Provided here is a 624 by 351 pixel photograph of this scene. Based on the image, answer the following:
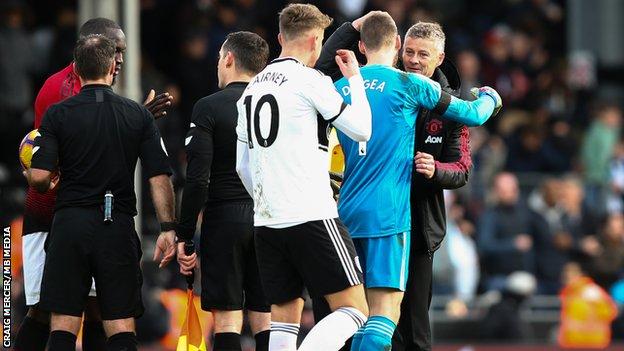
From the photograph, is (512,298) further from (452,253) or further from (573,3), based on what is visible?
(573,3)

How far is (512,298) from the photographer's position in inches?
674

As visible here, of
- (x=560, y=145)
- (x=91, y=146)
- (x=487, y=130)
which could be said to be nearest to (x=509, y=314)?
(x=560, y=145)

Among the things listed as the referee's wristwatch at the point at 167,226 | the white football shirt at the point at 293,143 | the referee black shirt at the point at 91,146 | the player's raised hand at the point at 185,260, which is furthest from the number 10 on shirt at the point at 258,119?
the player's raised hand at the point at 185,260

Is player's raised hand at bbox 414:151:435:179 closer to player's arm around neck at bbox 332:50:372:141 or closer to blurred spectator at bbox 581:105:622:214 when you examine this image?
player's arm around neck at bbox 332:50:372:141

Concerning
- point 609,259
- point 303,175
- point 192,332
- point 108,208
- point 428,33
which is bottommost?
point 609,259

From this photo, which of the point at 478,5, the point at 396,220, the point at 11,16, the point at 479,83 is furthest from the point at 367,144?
the point at 478,5

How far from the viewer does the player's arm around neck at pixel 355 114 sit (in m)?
8.36

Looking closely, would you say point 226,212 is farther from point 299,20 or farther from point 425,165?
point 299,20

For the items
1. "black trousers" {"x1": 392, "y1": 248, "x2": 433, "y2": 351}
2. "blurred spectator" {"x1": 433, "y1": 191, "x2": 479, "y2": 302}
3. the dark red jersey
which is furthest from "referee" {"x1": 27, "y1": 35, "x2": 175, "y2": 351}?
"blurred spectator" {"x1": 433, "y1": 191, "x2": 479, "y2": 302}

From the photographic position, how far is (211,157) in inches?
368

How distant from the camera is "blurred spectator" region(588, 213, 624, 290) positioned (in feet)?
59.9

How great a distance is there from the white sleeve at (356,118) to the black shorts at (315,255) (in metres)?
0.53

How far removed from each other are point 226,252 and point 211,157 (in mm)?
651

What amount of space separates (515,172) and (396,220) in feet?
34.2
